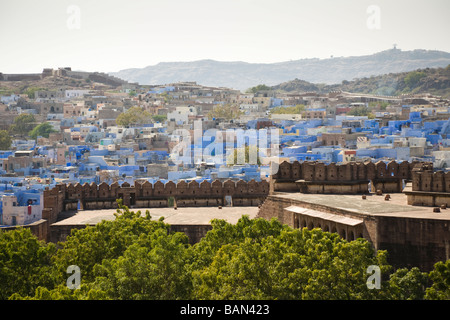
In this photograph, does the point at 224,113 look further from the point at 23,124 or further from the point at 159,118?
the point at 23,124

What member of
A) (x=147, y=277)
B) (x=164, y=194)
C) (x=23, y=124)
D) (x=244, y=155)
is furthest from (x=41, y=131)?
(x=147, y=277)

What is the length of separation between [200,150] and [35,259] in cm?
5143

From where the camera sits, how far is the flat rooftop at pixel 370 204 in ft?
58.4

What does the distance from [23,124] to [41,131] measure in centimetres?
733

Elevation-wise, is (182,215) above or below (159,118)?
below

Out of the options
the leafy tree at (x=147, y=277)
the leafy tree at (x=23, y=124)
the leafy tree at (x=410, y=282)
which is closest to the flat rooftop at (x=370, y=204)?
the leafy tree at (x=410, y=282)

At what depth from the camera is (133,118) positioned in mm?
102812

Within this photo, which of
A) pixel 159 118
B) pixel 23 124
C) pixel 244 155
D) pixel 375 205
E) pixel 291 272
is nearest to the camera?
pixel 291 272

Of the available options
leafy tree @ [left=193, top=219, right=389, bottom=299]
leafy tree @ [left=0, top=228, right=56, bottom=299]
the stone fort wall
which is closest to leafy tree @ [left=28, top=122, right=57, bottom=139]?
the stone fort wall

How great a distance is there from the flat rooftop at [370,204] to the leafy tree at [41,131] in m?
73.1

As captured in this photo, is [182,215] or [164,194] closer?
[182,215]

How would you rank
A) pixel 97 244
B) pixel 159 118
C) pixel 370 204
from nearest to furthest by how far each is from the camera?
pixel 97 244 → pixel 370 204 → pixel 159 118

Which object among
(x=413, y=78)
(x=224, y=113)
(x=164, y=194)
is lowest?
(x=164, y=194)
